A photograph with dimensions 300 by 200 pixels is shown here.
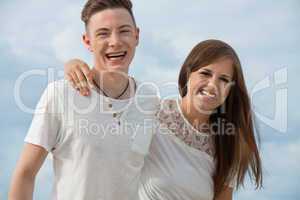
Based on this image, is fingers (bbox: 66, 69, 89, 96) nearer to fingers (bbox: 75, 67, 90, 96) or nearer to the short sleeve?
fingers (bbox: 75, 67, 90, 96)

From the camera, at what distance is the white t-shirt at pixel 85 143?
9.94ft

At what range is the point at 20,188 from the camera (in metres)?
2.97

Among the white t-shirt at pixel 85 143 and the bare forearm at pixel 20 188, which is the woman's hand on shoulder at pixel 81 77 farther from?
the bare forearm at pixel 20 188

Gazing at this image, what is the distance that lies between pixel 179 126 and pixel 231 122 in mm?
455

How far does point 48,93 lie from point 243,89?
4.66 ft

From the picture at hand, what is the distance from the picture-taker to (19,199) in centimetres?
296

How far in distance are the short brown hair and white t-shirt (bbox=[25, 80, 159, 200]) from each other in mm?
484

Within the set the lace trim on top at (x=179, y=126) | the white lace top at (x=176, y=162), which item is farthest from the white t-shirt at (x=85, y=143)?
the lace trim on top at (x=179, y=126)

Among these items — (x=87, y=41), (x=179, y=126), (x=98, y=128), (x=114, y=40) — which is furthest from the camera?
(x=179, y=126)

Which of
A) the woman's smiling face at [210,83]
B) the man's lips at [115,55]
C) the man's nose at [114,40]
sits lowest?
the woman's smiling face at [210,83]

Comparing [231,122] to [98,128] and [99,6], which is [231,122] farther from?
[99,6]

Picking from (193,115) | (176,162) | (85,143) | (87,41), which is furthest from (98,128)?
(193,115)

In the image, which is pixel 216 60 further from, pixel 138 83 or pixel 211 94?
pixel 138 83

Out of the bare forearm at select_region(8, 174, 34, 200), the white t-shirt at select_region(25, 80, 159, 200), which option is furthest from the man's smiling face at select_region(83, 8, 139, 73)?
the bare forearm at select_region(8, 174, 34, 200)
